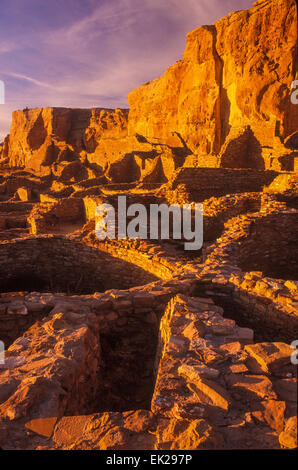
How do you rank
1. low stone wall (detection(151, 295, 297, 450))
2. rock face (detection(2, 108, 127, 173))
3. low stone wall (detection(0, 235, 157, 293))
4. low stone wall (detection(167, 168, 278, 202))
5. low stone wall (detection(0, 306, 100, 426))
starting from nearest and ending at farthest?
1. low stone wall (detection(151, 295, 297, 450))
2. low stone wall (detection(0, 306, 100, 426))
3. low stone wall (detection(0, 235, 157, 293))
4. low stone wall (detection(167, 168, 278, 202))
5. rock face (detection(2, 108, 127, 173))

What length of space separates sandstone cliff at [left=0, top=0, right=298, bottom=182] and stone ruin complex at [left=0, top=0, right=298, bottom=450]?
184 mm

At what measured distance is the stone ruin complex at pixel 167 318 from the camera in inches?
76.6

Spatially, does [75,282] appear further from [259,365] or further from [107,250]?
[259,365]

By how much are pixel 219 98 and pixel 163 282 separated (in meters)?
20.7

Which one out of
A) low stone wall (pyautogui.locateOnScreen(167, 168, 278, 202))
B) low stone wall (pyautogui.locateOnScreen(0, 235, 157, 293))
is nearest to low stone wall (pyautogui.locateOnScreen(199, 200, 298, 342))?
low stone wall (pyautogui.locateOnScreen(0, 235, 157, 293))

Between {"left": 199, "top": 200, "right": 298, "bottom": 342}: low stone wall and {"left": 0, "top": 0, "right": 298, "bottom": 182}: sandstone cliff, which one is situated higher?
{"left": 0, "top": 0, "right": 298, "bottom": 182}: sandstone cliff

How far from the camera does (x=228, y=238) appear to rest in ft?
19.9

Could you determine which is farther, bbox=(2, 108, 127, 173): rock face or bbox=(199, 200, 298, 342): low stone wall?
bbox=(2, 108, 127, 173): rock face

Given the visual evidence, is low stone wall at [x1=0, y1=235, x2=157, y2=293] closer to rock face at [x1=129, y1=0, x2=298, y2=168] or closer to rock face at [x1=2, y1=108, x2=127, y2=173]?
rock face at [x1=129, y1=0, x2=298, y2=168]

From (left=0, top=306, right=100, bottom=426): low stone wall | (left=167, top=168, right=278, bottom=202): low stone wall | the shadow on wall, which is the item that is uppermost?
the shadow on wall

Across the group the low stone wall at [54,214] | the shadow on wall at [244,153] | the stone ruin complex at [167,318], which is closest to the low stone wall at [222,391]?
the stone ruin complex at [167,318]

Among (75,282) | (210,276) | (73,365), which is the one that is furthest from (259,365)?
(75,282)

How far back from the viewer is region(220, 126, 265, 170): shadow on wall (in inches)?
633

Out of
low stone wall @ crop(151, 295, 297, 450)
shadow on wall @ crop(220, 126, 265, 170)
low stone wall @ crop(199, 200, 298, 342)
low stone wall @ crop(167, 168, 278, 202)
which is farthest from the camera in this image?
shadow on wall @ crop(220, 126, 265, 170)
